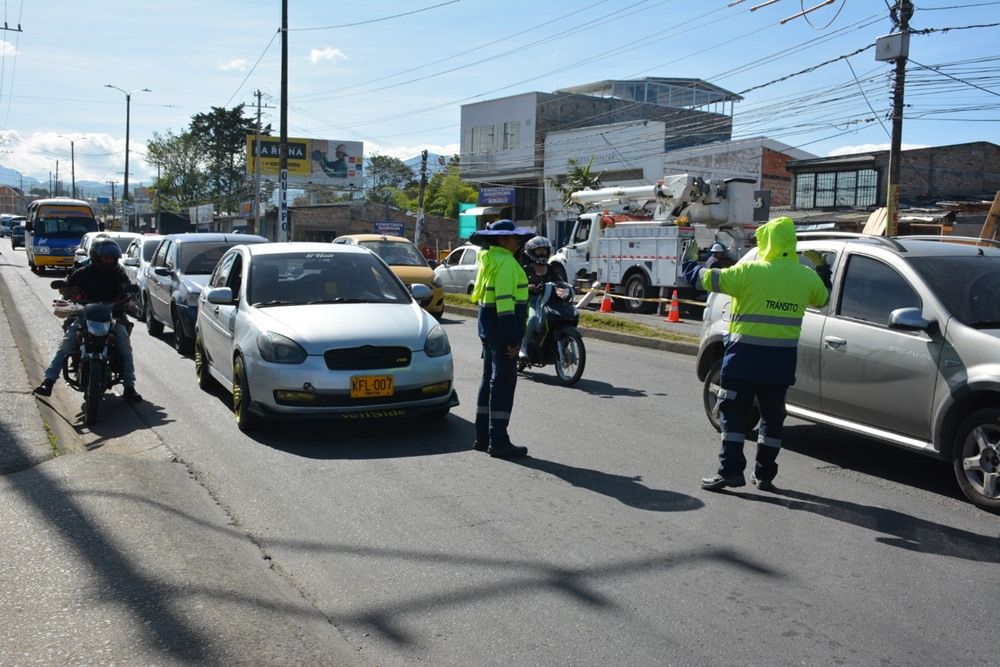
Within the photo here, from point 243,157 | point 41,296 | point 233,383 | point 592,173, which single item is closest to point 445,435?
point 233,383

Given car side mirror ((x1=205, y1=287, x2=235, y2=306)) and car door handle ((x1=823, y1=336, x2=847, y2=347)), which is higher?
car side mirror ((x1=205, y1=287, x2=235, y2=306))

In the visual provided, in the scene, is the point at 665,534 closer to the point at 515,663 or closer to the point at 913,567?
the point at 913,567

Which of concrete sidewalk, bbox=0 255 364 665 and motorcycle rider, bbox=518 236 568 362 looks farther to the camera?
motorcycle rider, bbox=518 236 568 362

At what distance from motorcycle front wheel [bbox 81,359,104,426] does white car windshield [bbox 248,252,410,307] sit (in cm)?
148

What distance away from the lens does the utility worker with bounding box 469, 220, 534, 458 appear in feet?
23.9

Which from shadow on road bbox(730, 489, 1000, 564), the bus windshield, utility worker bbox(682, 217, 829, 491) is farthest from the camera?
the bus windshield

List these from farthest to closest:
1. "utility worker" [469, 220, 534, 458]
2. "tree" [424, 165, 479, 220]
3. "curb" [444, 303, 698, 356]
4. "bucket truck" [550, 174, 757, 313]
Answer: "tree" [424, 165, 479, 220] → "bucket truck" [550, 174, 757, 313] → "curb" [444, 303, 698, 356] → "utility worker" [469, 220, 534, 458]

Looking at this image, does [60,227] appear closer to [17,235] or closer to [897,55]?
[897,55]

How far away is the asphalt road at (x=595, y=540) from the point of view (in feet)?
13.4

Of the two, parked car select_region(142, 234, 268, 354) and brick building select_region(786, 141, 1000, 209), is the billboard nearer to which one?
brick building select_region(786, 141, 1000, 209)

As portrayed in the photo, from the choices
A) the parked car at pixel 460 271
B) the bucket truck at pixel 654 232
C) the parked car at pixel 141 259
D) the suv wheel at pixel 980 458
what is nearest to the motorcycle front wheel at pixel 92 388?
the parked car at pixel 141 259

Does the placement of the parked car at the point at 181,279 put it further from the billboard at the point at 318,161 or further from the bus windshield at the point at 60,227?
the billboard at the point at 318,161

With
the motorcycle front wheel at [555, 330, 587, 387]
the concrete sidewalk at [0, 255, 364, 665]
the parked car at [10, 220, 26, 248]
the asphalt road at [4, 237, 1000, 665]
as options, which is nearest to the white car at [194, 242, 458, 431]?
the asphalt road at [4, 237, 1000, 665]

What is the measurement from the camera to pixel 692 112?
6381cm
